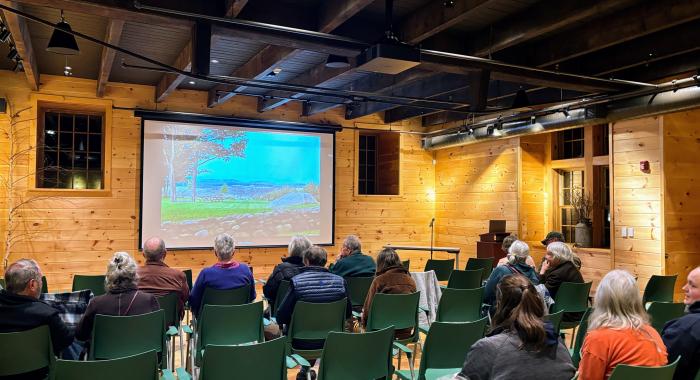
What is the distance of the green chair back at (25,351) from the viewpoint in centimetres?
258

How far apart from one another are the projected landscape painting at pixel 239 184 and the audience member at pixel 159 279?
15.2 feet

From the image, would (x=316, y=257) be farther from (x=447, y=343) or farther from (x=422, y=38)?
(x=422, y=38)

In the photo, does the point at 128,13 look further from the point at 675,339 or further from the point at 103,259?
the point at 103,259

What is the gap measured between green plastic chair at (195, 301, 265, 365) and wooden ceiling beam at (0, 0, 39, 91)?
3331 millimetres

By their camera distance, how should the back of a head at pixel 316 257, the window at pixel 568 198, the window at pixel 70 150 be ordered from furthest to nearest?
the window at pixel 568 198, the window at pixel 70 150, the back of a head at pixel 316 257

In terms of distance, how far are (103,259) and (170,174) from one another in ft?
5.68

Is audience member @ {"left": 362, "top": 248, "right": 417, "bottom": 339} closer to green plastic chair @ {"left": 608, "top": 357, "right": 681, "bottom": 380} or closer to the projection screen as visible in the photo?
green plastic chair @ {"left": 608, "top": 357, "right": 681, "bottom": 380}

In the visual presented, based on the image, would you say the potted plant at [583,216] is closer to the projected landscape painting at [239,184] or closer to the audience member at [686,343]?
the projected landscape painting at [239,184]

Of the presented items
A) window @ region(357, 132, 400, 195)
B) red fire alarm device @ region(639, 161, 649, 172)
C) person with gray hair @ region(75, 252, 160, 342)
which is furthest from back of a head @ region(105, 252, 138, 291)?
window @ region(357, 132, 400, 195)

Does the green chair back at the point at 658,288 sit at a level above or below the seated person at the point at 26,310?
below

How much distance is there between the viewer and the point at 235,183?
9352 mm

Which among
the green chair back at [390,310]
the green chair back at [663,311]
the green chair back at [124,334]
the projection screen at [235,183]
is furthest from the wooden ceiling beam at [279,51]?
the green chair back at [663,311]

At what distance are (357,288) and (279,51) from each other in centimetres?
287

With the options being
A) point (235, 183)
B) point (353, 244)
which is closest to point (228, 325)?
point (353, 244)
